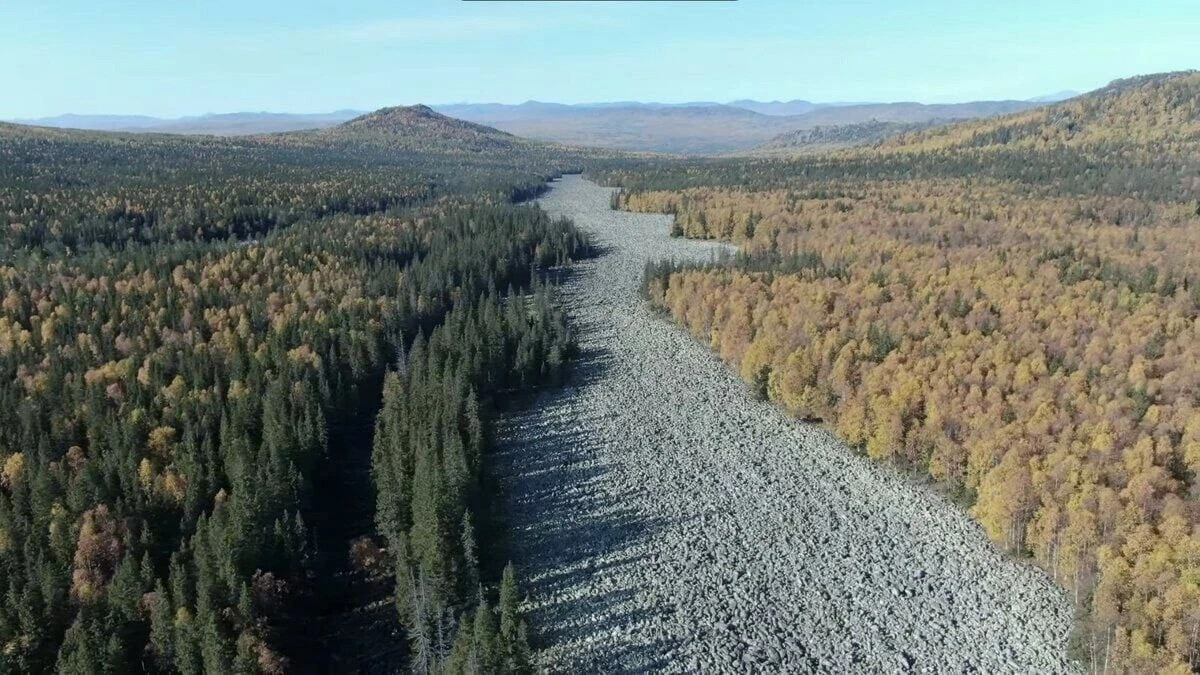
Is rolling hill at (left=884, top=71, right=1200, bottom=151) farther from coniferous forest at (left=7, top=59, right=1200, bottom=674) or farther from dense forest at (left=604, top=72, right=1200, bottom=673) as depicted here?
coniferous forest at (left=7, top=59, right=1200, bottom=674)

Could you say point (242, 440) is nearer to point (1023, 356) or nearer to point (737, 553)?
point (737, 553)

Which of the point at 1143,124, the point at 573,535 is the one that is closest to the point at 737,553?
the point at 573,535

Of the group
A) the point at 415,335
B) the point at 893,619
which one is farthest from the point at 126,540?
the point at 415,335

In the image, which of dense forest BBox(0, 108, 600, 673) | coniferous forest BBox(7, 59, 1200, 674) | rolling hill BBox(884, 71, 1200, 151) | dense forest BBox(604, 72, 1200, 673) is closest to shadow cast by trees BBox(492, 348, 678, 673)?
coniferous forest BBox(7, 59, 1200, 674)

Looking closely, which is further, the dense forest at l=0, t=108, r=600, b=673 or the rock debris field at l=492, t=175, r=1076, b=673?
the rock debris field at l=492, t=175, r=1076, b=673

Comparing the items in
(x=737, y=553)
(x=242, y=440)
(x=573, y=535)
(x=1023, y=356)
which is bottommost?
(x=737, y=553)

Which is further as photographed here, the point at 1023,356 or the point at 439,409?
the point at 1023,356

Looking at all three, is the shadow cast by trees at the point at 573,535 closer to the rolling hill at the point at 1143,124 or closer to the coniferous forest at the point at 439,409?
the coniferous forest at the point at 439,409
